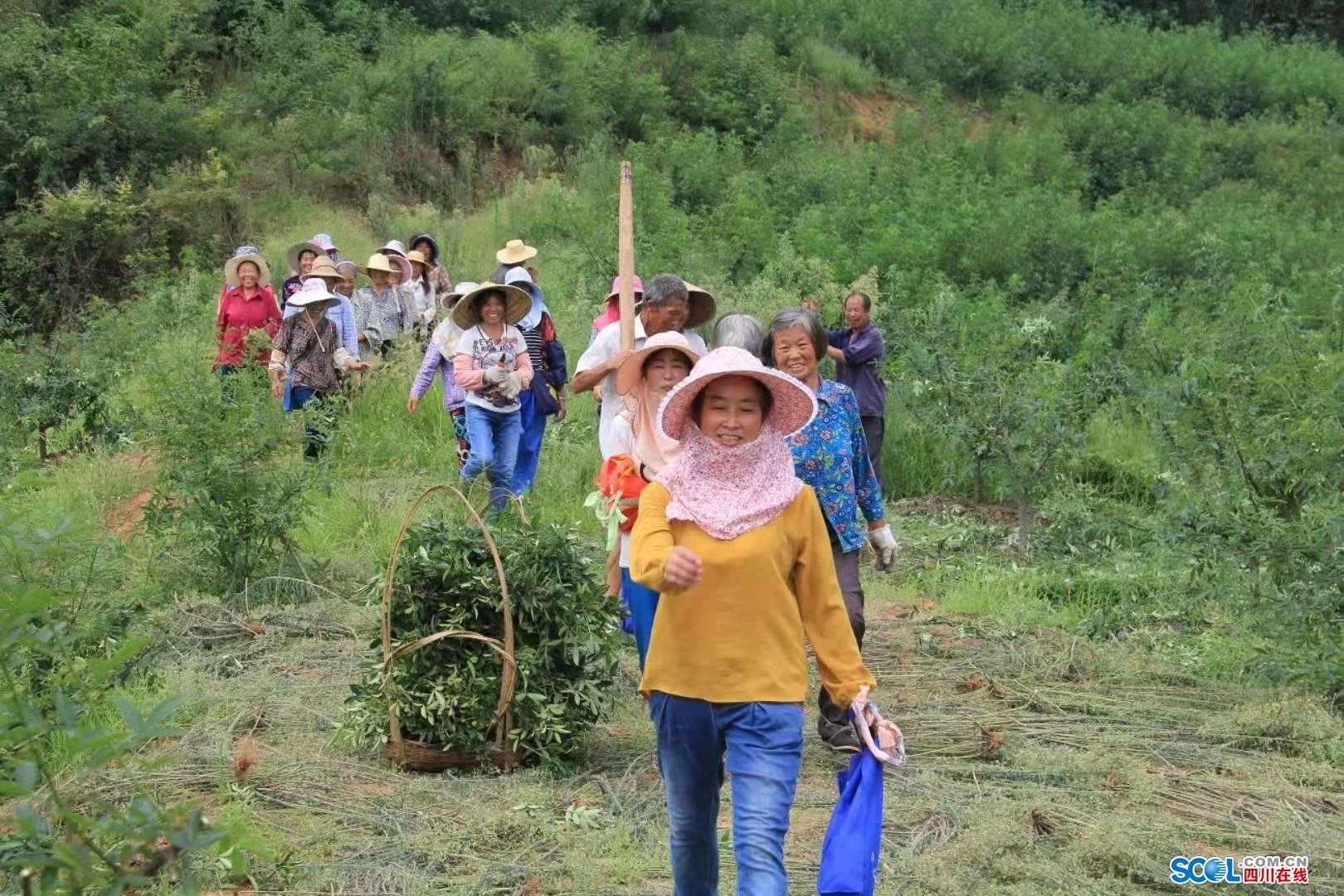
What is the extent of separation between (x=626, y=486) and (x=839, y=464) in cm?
82

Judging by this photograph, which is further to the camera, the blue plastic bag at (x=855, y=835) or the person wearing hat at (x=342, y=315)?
the person wearing hat at (x=342, y=315)

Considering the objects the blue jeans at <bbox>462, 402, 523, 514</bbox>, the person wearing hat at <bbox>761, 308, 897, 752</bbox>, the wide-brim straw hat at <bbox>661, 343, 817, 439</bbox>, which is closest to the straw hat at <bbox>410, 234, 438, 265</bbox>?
the blue jeans at <bbox>462, 402, 523, 514</bbox>

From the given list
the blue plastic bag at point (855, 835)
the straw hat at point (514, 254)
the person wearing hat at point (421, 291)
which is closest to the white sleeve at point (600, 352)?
the blue plastic bag at point (855, 835)

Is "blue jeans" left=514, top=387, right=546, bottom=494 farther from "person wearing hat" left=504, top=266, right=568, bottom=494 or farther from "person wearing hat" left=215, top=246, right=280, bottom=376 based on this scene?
"person wearing hat" left=215, top=246, right=280, bottom=376

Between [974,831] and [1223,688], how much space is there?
251 centimetres

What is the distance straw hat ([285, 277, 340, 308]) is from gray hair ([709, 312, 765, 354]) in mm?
5230

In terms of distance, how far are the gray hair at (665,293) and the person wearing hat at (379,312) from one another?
610 cm

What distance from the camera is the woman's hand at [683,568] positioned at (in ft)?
12.1

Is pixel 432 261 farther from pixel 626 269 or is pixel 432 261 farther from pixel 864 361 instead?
pixel 626 269

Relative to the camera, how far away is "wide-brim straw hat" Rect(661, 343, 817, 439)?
402 centimetres

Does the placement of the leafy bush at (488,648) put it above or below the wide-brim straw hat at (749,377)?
below

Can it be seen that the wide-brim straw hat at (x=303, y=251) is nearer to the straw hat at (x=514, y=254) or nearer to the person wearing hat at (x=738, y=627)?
the straw hat at (x=514, y=254)

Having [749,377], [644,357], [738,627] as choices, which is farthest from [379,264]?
[738,627]

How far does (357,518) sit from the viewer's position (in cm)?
984
